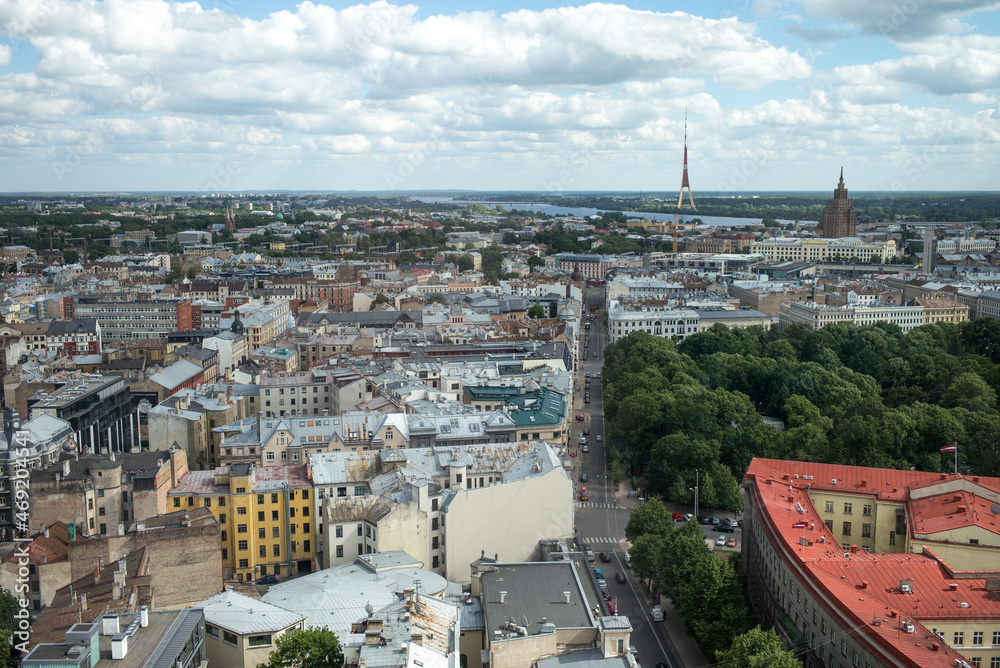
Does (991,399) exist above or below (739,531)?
above

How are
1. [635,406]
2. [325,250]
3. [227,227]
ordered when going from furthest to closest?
1. [227,227]
2. [325,250]
3. [635,406]

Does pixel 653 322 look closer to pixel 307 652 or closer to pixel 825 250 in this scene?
pixel 307 652

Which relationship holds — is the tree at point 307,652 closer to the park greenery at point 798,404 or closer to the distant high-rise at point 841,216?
the park greenery at point 798,404

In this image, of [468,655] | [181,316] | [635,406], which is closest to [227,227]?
[181,316]

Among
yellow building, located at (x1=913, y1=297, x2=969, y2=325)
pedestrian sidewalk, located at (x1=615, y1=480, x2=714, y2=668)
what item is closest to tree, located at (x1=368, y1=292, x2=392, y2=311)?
yellow building, located at (x1=913, y1=297, x2=969, y2=325)

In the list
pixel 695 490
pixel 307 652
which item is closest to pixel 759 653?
pixel 307 652

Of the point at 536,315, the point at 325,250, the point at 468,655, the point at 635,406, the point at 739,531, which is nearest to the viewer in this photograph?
the point at 468,655

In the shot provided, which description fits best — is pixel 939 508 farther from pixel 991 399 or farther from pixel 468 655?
pixel 991 399

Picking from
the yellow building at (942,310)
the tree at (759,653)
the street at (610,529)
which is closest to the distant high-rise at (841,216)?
the yellow building at (942,310)
